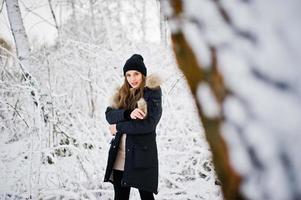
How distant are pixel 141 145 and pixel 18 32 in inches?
160

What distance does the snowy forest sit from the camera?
56 centimetres

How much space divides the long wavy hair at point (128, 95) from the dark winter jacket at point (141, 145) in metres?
0.08

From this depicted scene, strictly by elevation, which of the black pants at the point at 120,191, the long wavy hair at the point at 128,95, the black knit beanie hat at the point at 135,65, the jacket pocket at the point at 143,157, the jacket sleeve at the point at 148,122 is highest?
the black knit beanie hat at the point at 135,65

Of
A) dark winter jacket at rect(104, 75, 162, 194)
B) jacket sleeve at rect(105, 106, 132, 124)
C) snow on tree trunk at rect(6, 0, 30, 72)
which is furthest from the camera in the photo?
snow on tree trunk at rect(6, 0, 30, 72)

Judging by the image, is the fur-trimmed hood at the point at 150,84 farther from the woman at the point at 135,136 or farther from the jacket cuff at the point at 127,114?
the jacket cuff at the point at 127,114

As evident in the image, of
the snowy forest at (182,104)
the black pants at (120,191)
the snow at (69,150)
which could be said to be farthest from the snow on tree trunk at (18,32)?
the black pants at (120,191)

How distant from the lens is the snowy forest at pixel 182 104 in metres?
0.56

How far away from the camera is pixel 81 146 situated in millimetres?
5016

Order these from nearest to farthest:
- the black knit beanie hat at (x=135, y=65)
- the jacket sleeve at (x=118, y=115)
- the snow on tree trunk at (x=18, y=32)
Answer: the jacket sleeve at (x=118, y=115) < the black knit beanie hat at (x=135, y=65) < the snow on tree trunk at (x=18, y=32)

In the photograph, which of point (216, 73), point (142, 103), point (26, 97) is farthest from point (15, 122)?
point (216, 73)

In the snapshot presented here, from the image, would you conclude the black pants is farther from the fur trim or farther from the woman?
the fur trim

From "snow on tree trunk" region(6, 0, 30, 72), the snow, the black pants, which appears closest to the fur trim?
the black pants

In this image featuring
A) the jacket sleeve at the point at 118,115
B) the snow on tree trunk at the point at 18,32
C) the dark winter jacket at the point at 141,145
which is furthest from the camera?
the snow on tree trunk at the point at 18,32

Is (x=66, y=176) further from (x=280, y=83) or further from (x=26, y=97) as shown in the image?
(x=280, y=83)
